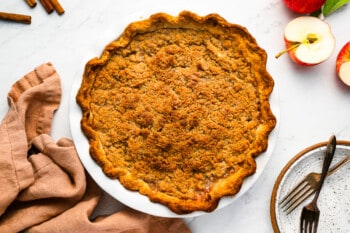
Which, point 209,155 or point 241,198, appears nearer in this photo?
point 209,155

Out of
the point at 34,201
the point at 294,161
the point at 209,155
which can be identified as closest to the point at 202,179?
the point at 209,155

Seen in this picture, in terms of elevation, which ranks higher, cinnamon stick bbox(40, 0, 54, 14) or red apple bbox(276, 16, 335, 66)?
cinnamon stick bbox(40, 0, 54, 14)

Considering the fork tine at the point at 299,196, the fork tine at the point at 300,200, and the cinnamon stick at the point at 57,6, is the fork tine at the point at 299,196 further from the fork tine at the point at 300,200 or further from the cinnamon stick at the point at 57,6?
the cinnamon stick at the point at 57,6

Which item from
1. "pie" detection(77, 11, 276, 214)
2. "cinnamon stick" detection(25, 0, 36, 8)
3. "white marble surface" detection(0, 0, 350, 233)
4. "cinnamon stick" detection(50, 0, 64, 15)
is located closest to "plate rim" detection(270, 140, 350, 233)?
"white marble surface" detection(0, 0, 350, 233)

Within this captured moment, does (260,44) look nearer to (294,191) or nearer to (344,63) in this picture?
(344,63)

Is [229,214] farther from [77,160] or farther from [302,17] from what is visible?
[302,17]

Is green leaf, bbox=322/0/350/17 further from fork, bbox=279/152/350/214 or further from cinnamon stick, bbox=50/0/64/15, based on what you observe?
cinnamon stick, bbox=50/0/64/15

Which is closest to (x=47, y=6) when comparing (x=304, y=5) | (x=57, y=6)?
(x=57, y=6)
